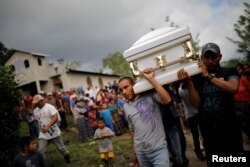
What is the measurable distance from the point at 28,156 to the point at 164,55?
353 cm

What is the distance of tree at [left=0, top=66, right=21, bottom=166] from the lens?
8133mm

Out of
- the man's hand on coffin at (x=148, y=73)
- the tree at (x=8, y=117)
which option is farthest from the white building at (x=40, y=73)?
the man's hand on coffin at (x=148, y=73)

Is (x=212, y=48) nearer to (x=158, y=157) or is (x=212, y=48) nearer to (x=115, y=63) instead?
(x=158, y=157)

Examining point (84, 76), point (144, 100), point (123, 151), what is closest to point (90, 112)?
point (123, 151)

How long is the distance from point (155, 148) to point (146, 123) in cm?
30

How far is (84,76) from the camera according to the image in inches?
1603

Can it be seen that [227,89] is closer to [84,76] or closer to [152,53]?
[152,53]

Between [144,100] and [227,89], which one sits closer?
[227,89]

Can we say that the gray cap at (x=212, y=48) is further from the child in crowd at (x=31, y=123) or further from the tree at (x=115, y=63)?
the tree at (x=115, y=63)

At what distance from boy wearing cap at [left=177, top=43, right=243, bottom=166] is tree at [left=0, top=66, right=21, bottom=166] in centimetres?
594

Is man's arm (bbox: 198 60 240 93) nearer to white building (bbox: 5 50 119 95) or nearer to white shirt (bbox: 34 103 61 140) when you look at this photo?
white shirt (bbox: 34 103 61 140)

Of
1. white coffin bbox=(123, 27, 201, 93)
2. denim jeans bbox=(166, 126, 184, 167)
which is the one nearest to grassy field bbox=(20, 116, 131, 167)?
denim jeans bbox=(166, 126, 184, 167)

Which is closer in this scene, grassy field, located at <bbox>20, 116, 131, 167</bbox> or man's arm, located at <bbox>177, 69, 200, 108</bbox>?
man's arm, located at <bbox>177, 69, 200, 108</bbox>

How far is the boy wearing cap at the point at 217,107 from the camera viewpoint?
11.3ft
